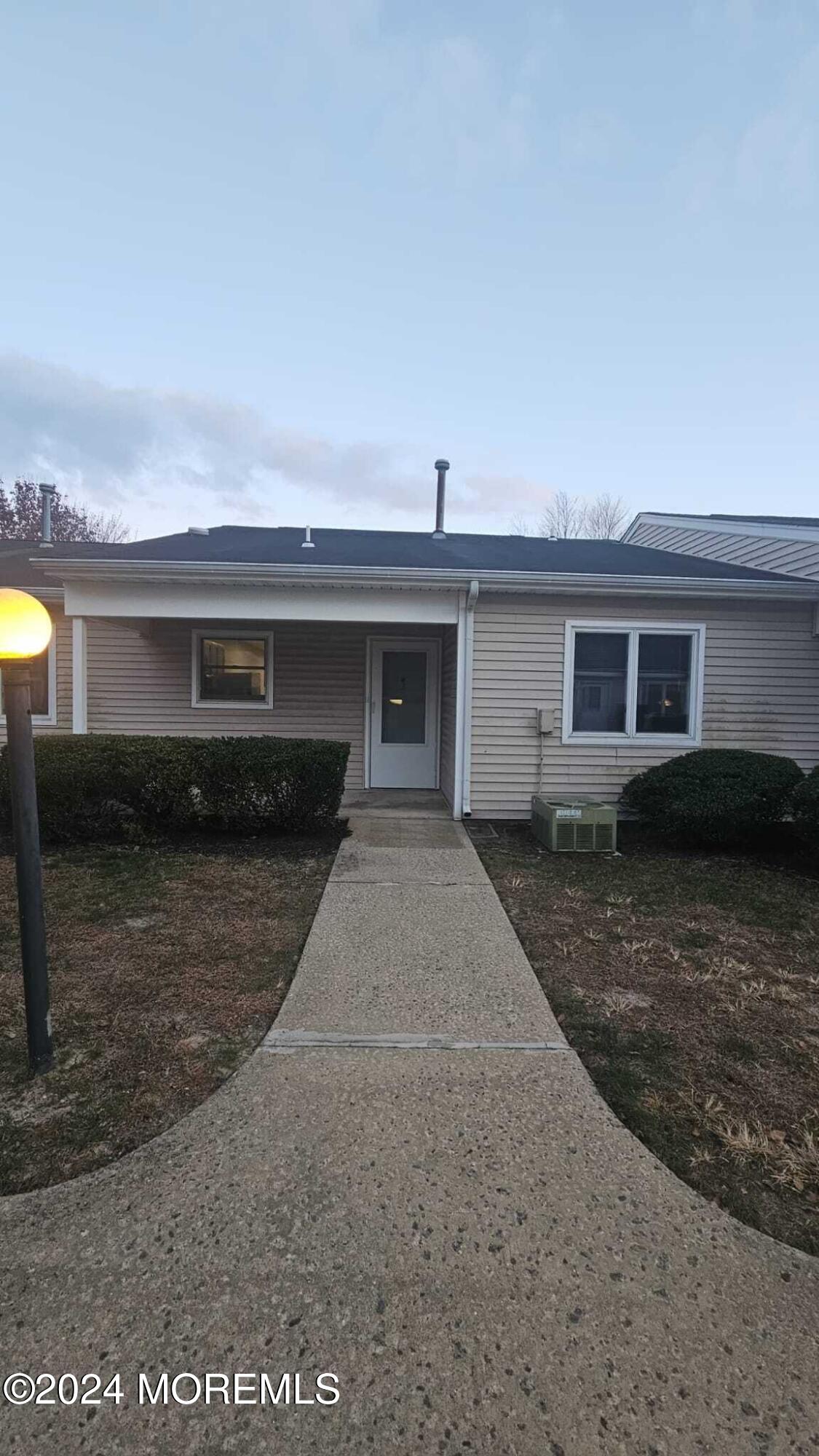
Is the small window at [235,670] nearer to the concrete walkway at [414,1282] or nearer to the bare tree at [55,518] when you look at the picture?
the concrete walkway at [414,1282]

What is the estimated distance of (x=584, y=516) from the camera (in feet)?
104

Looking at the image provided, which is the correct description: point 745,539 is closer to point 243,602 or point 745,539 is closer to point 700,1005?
point 243,602

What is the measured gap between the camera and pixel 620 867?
5910 millimetres

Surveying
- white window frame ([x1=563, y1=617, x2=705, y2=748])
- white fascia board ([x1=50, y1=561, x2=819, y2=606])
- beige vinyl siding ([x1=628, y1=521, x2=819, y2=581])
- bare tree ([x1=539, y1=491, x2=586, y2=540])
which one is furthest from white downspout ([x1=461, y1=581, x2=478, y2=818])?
bare tree ([x1=539, y1=491, x2=586, y2=540])

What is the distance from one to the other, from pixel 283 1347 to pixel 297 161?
13779 millimetres

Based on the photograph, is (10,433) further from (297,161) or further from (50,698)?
(50,698)

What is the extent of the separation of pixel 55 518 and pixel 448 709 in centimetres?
2923

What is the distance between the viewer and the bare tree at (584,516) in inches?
1232

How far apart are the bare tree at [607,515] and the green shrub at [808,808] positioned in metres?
27.5

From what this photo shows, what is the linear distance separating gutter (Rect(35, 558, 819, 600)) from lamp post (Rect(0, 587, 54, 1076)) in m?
4.48

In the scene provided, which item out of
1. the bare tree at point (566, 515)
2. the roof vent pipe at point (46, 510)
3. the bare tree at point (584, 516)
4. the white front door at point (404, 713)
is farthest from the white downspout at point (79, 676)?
the bare tree at point (566, 515)

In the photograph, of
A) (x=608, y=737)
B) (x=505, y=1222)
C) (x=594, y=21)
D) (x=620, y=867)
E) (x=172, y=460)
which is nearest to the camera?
(x=505, y=1222)


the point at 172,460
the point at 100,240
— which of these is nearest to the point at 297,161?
the point at 100,240

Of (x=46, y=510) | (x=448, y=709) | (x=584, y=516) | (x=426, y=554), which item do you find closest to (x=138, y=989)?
(x=448, y=709)
